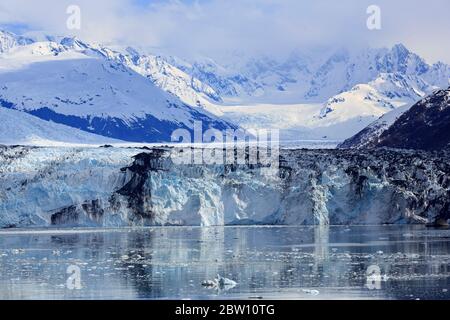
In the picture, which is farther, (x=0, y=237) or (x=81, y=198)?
(x=81, y=198)

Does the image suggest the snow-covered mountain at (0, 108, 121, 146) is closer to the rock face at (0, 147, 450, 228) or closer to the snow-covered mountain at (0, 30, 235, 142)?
the rock face at (0, 147, 450, 228)

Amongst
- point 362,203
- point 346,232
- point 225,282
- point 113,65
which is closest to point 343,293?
point 225,282

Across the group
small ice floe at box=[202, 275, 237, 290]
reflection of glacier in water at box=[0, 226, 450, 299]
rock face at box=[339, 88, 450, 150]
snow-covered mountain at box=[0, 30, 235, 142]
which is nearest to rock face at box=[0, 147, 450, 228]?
reflection of glacier in water at box=[0, 226, 450, 299]

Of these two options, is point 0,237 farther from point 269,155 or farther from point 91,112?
point 91,112

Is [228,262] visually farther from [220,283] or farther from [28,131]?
[28,131]

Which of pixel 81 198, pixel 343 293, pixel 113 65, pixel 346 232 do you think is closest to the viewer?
pixel 343 293

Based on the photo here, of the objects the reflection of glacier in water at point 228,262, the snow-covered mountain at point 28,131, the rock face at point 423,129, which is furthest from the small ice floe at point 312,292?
the snow-covered mountain at point 28,131
